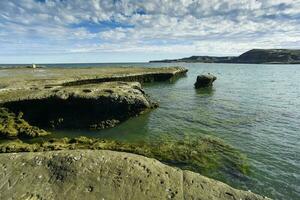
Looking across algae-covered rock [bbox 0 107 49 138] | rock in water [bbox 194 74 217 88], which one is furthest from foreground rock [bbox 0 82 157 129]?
rock in water [bbox 194 74 217 88]

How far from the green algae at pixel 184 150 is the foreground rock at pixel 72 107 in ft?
17.1

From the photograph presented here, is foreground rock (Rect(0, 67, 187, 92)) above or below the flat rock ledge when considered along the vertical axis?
below

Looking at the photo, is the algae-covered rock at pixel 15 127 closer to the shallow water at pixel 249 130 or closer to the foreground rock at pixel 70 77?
the shallow water at pixel 249 130

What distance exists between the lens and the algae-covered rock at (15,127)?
19.3m

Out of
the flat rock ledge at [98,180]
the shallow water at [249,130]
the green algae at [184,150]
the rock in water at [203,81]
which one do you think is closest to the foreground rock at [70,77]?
the rock in water at [203,81]

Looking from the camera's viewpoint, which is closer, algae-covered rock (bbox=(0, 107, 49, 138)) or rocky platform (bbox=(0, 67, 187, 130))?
algae-covered rock (bbox=(0, 107, 49, 138))

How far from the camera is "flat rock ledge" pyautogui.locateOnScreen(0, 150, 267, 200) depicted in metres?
8.78

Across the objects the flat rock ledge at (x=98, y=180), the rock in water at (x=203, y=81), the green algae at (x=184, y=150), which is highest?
the flat rock ledge at (x=98, y=180)

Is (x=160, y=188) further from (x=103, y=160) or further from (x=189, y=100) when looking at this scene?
(x=189, y=100)

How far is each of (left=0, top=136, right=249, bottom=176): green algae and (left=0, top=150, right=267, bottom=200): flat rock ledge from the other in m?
3.95

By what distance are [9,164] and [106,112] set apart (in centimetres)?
1303

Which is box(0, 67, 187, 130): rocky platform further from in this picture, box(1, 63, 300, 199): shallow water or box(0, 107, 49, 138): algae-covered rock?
box(1, 63, 300, 199): shallow water

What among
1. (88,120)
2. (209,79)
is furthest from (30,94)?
(209,79)

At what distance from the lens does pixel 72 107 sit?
23.3 meters
